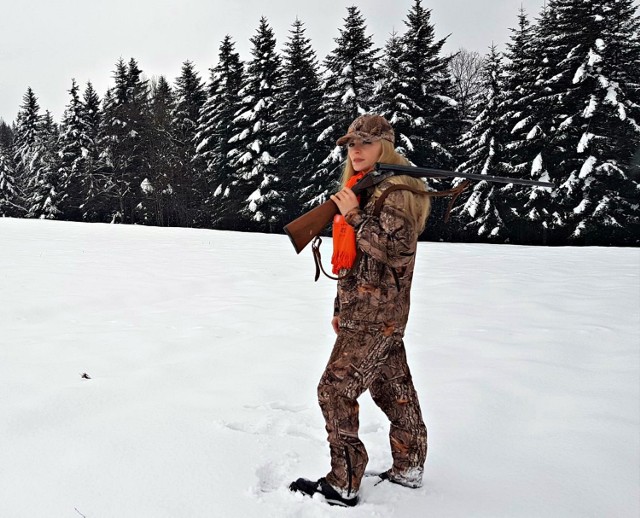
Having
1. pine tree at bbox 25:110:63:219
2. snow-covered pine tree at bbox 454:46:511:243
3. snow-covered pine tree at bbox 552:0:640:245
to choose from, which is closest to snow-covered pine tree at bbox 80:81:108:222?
pine tree at bbox 25:110:63:219

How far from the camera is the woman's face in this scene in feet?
7.71

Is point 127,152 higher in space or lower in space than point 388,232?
higher

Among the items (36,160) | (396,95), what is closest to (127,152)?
(36,160)

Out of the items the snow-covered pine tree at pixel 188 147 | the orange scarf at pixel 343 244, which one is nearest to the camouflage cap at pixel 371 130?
the orange scarf at pixel 343 244

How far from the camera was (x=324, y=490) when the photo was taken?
238 cm

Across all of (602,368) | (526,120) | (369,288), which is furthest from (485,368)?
(526,120)

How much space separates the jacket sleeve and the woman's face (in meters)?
0.28

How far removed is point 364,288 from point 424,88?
26620 millimetres

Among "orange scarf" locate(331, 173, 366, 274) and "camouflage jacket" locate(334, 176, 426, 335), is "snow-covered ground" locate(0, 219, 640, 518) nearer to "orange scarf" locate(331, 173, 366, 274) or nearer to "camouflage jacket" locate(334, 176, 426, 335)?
"camouflage jacket" locate(334, 176, 426, 335)

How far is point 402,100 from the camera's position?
25703 millimetres

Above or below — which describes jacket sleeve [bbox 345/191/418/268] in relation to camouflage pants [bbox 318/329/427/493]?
above

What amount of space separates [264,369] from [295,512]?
Result: 192 cm

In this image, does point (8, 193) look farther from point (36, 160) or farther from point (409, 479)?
point (409, 479)

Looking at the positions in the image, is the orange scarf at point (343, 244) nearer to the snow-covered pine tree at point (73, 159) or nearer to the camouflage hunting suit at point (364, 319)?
the camouflage hunting suit at point (364, 319)
